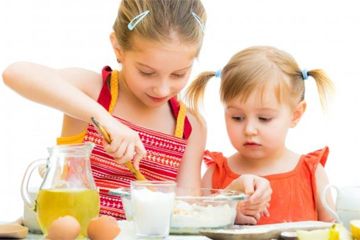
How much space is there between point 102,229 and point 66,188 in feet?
0.38

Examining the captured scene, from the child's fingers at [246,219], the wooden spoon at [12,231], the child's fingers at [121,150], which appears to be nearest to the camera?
the wooden spoon at [12,231]

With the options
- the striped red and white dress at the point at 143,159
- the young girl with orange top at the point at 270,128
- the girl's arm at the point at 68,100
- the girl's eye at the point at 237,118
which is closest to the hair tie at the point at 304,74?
the young girl with orange top at the point at 270,128

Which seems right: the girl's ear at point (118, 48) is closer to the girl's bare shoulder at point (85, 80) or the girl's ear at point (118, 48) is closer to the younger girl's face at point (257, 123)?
the girl's bare shoulder at point (85, 80)

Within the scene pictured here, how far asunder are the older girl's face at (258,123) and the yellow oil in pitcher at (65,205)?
2.37 ft

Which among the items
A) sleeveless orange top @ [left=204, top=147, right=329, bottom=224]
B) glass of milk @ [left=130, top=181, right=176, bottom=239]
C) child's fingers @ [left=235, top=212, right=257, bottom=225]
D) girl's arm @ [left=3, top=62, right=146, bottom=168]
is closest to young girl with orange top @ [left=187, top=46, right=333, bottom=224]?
sleeveless orange top @ [left=204, top=147, right=329, bottom=224]

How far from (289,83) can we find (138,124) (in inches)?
16.6

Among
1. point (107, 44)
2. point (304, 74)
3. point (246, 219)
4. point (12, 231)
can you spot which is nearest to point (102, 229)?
point (12, 231)

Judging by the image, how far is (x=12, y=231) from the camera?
4.21 feet

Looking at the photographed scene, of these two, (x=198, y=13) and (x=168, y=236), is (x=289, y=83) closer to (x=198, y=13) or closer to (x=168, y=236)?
(x=198, y=13)

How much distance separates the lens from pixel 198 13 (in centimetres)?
188

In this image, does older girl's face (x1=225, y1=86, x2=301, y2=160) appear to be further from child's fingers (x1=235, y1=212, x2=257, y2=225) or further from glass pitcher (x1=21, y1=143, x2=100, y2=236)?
glass pitcher (x1=21, y1=143, x2=100, y2=236)

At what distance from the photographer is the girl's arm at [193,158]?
198cm

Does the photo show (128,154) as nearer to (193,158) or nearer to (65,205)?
(65,205)

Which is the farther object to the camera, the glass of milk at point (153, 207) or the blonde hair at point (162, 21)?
the blonde hair at point (162, 21)
